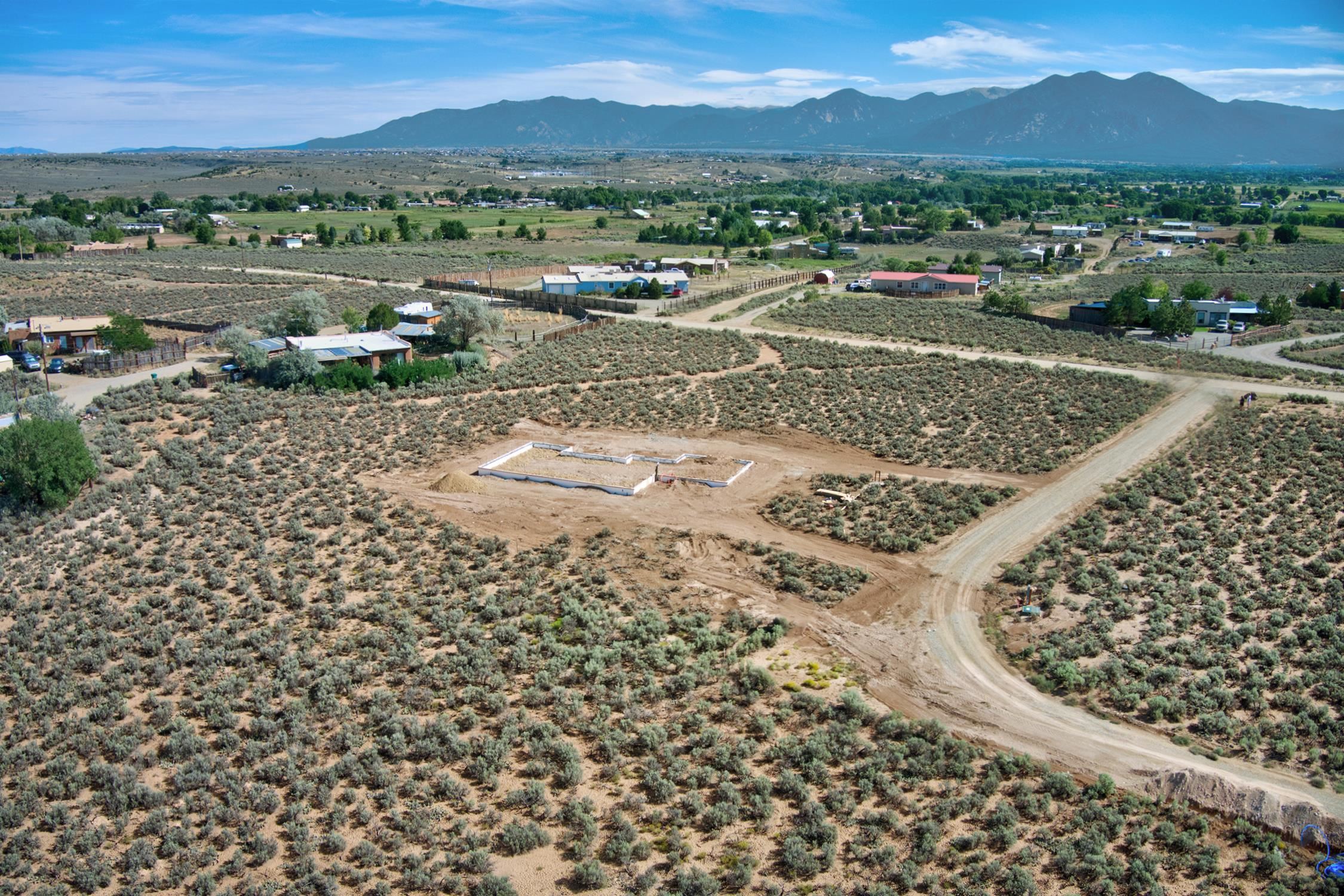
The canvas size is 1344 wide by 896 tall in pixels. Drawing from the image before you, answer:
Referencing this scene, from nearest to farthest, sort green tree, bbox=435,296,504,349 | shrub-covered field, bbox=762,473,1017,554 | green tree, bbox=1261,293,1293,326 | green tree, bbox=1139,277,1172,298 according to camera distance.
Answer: shrub-covered field, bbox=762,473,1017,554 → green tree, bbox=435,296,504,349 → green tree, bbox=1261,293,1293,326 → green tree, bbox=1139,277,1172,298

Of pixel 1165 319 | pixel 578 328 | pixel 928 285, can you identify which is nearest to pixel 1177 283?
pixel 928 285

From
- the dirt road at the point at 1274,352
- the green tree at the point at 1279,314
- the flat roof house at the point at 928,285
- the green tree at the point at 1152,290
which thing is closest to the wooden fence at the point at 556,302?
the flat roof house at the point at 928,285

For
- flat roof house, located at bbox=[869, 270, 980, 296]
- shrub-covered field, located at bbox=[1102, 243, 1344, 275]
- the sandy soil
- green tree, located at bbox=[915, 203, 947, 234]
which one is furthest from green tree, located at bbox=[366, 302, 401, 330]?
green tree, located at bbox=[915, 203, 947, 234]

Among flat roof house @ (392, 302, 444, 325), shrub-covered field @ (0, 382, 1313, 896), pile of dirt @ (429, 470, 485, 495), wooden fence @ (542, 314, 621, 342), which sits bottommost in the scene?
shrub-covered field @ (0, 382, 1313, 896)

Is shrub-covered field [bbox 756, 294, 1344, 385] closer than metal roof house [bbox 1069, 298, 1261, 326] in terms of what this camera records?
Yes

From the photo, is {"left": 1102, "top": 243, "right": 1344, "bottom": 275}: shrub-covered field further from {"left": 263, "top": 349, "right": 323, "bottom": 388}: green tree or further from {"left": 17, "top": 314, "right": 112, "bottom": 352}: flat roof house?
{"left": 17, "top": 314, "right": 112, "bottom": 352}: flat roof house

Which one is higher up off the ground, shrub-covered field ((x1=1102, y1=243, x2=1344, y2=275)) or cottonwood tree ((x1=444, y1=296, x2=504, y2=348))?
shrub-covered field ((x1=1102, y1=243, x2=1344, y2=275))
